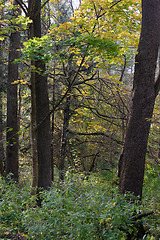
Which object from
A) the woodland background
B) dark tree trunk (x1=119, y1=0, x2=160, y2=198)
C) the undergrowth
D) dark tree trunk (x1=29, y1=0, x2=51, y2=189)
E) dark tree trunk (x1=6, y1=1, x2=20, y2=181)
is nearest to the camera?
the undergrowth

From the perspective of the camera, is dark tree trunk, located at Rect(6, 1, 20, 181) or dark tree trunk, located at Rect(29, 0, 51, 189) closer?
dark tree trunk, located at Rect(29, 0, 51, 189)

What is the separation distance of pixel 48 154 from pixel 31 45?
119 inches

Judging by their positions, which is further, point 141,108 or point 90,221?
point 141,108

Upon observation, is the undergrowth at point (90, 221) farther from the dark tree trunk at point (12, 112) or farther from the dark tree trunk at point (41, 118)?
the dark tree trunk at point (12, 112)

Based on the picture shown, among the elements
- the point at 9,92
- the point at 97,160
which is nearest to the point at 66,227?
the point at 9,92

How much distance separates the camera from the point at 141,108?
5.43 metres

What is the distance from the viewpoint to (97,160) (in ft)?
39.6

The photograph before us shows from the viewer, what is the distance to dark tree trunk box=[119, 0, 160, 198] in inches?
211

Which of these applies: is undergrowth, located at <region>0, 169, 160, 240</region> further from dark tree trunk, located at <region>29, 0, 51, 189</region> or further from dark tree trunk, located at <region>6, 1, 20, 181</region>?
dark tree trunk, located at <region>6, 1, 20, 181</region>

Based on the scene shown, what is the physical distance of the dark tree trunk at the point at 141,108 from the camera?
17.6 feet

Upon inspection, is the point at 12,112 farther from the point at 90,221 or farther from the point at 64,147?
the point at 90,221

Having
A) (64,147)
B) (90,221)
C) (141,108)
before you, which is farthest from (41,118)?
(90,221)

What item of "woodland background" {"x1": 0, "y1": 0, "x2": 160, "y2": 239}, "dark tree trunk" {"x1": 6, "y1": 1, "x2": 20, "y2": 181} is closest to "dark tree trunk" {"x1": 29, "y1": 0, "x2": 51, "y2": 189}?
"woodland background" {"x1": 0, "y1": 0, "x2": 160, "y2": 239}

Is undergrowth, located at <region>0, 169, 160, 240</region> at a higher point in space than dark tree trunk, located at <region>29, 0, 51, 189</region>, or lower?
lower
